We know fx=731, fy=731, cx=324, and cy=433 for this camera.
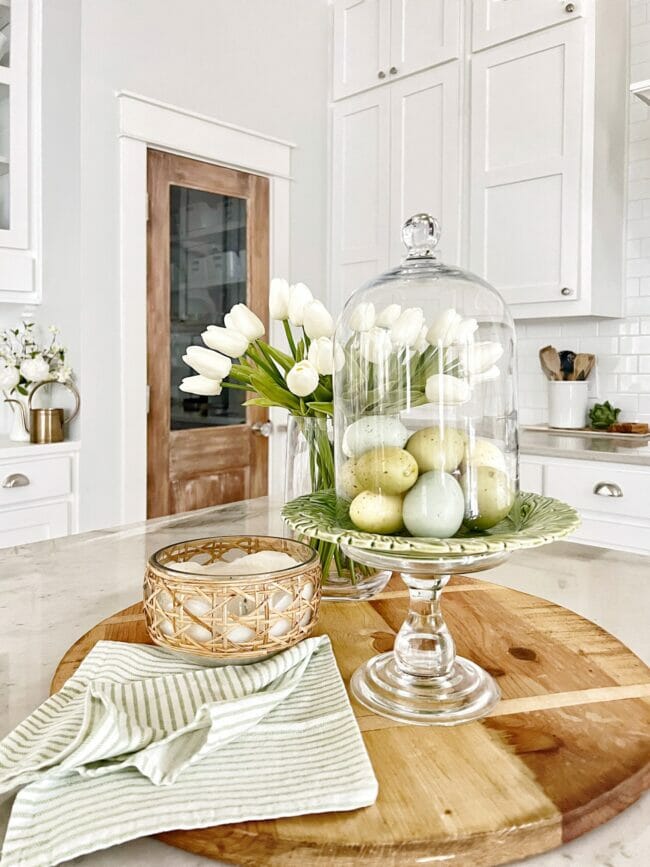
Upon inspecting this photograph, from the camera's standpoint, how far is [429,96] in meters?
3.12

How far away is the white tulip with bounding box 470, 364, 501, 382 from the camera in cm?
71

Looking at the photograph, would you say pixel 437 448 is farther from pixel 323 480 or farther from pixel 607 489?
pixel 607 489

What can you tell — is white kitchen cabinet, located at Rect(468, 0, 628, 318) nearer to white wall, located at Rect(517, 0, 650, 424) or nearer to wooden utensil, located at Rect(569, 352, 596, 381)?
white wall, located at Rect(517, 0, 650, 424)

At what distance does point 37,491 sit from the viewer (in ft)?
8.54

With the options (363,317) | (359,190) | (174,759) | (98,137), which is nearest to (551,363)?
(359,190)

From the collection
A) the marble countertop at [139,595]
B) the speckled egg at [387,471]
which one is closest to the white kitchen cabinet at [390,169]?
the marble countertop at [139,595]

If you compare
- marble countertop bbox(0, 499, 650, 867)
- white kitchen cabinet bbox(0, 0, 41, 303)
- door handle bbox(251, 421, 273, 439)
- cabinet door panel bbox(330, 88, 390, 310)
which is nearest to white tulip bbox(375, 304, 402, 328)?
marble countertop bbox(0, 499, 650, 867)

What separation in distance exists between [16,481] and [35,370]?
415 mm

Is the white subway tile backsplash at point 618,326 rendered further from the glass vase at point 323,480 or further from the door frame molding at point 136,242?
the glass vase at point 323,480

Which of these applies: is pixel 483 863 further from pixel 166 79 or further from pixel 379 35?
pixel 379 35

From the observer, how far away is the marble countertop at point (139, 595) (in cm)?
49

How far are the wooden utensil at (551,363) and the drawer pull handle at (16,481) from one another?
6.76ft

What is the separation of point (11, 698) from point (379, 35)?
11.1ft

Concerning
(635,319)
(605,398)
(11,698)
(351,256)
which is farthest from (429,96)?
(11,698)
